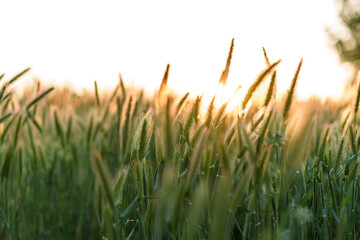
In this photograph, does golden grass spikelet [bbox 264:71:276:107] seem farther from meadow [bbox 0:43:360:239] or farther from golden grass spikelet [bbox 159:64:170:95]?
golden grass spikelet [bbox 159:64:170:95]

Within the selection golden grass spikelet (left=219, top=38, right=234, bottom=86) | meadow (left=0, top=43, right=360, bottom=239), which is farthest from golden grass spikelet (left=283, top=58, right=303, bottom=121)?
golden grass spikelet (left=219, top=38, right=234, bottom=86)

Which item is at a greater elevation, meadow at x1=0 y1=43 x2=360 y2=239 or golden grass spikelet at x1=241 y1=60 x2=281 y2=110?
golden grass spikelet at x1=241 y1=60 x2=281 y2=110

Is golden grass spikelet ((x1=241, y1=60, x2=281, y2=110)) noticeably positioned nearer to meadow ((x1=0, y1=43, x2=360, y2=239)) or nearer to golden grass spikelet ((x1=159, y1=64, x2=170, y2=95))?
meadow ((x1=0, y1=43, x2=360, y2=239))

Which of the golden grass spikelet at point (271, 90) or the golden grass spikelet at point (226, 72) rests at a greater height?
the golden grass spikelet at point (226, 72)

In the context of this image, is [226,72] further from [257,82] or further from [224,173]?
[224,173]

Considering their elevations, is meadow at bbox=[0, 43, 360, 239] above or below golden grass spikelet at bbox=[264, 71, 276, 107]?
below

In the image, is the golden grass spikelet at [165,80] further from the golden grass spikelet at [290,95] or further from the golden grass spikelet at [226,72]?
the golden grass spikelet at [290,95]

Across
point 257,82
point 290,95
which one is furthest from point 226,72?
point 290,95

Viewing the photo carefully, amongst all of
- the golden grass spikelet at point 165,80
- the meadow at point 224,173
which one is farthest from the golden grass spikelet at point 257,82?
the golden grass spikelet at point 165,80

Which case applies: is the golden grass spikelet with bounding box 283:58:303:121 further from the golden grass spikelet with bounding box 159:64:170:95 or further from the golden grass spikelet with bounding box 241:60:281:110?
the golden grass spikelet with bounding box 159:64:170:95

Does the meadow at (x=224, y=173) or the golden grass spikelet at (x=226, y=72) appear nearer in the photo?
the meadow at (x=224, y=173)

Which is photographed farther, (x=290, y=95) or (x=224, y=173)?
(x=290, y=95)

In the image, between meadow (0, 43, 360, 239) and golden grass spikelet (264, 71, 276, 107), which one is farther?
golden grass spikelet (264, 71, 276, 107)

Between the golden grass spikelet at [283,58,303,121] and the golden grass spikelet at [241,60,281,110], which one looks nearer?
the golden grass spikelet at [241,60,281,110]
